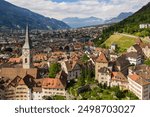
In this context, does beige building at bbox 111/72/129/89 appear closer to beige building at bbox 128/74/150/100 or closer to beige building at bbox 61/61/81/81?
beige building at bbox 128/74/150/100

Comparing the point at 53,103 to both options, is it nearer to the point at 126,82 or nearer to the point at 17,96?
the point at 126,82

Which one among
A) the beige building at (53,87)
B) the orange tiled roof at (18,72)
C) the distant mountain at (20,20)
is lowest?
the beige building at (53,87)

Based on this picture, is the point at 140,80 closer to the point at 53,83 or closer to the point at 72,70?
the point at 53,83

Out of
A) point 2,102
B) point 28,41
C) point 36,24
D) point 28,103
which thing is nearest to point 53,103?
point 28,103

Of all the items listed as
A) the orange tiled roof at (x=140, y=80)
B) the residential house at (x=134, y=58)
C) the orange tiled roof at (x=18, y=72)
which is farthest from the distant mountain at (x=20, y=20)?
the orange tiled roof at (x=140, y=80)

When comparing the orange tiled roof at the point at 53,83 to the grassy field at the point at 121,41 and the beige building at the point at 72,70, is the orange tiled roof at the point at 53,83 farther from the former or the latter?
the grassy field at the point at 121,41

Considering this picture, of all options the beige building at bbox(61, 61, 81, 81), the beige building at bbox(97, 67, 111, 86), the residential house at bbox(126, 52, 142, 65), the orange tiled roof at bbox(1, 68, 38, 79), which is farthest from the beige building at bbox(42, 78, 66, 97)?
the residential house at bbox(126, 52, 142, 65)
